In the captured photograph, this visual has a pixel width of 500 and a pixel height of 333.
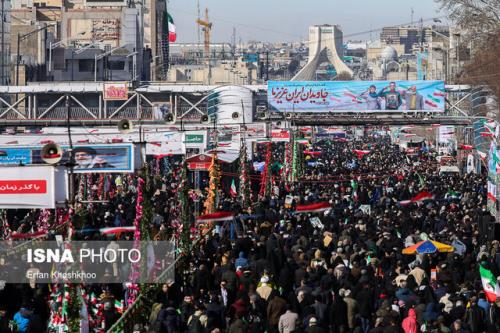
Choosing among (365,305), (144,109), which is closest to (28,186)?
(365,305)

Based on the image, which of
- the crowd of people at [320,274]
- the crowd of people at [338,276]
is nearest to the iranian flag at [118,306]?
the crowd of people at [320,274]

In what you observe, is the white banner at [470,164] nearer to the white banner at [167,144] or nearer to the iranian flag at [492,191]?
the white banner at [167,144]

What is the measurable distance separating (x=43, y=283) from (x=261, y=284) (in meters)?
3.11

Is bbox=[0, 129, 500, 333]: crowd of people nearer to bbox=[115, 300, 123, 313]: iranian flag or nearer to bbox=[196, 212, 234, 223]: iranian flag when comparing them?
bbox=[115, 300, 123, 313]: iranian flag

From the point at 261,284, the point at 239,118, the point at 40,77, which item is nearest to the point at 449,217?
the point at 261,284

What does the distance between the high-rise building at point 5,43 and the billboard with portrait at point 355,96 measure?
2086 centimetres

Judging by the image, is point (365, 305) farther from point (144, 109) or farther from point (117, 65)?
point (117, 65)

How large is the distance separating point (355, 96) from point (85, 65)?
41298mm

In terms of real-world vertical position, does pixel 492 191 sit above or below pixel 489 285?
above

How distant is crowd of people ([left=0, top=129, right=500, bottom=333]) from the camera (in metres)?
18.4

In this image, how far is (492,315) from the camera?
18.6 m

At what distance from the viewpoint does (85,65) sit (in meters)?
102

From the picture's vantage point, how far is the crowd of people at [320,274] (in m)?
18.4

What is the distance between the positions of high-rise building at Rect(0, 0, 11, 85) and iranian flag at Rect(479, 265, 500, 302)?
60394mm
